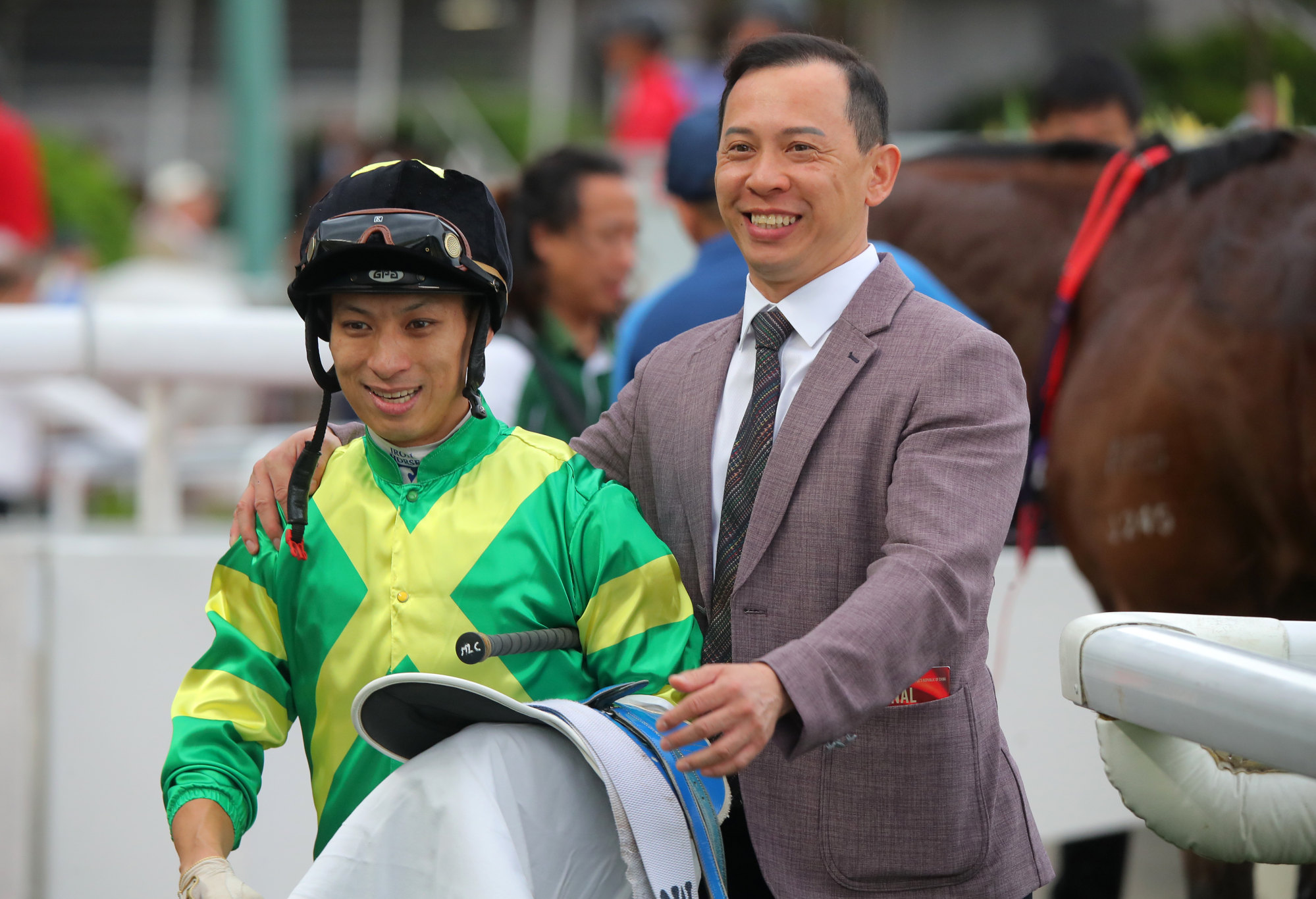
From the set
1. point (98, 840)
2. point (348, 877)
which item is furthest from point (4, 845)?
point (348, 877)

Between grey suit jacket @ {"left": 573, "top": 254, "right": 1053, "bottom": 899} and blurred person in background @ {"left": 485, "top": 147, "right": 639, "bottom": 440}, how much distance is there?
1.64m

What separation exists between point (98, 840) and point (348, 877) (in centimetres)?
233

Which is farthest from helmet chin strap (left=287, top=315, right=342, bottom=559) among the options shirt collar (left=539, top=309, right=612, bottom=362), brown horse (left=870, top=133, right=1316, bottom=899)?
brown horse (left=870, top=133, right=1316, bottom=899)

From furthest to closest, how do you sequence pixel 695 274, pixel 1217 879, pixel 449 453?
pixel 1217 879 < pixel 695 274 < pixel 449 453

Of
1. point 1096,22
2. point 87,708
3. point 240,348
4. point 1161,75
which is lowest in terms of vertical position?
point 87,708

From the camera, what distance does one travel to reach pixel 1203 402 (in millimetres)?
3211

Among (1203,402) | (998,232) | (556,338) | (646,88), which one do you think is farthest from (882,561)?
(646,88)

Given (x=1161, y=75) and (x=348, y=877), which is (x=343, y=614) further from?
(x=1161, y=75)

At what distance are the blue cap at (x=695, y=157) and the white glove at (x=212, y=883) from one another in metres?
1.89

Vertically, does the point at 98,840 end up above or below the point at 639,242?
below

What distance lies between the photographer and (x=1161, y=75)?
44.9 feet

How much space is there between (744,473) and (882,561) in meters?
0.28

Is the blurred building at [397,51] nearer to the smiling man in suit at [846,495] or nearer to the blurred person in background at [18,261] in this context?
the blurred person in background at [18,261]

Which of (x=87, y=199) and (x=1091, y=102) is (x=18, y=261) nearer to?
(x=1091, y=102)
